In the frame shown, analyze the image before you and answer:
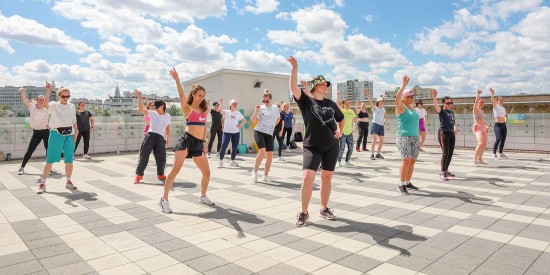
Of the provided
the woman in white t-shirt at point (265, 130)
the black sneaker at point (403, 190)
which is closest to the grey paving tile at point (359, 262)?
the black sneaker at point (403, 190)

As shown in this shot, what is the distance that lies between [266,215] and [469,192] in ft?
12.4

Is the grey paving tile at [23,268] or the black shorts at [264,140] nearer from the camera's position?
the grey paving tile at [23,268]

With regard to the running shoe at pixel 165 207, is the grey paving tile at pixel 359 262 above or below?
below

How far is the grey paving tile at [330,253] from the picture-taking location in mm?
3304

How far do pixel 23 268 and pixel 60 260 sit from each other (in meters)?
0.28

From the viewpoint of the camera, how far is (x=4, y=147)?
11.6 m

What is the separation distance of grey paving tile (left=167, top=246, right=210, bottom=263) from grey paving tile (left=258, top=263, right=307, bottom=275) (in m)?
0.71

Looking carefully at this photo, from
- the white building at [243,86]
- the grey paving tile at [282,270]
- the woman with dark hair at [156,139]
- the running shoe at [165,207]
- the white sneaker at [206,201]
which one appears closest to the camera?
the grey paving tile at [282,270]

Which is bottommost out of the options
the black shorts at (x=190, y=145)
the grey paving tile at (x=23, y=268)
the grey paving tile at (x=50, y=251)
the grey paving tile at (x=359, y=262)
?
the grey paving tile at (x=359, y=262)

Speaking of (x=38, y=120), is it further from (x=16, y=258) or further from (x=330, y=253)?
(x=330, y=253)

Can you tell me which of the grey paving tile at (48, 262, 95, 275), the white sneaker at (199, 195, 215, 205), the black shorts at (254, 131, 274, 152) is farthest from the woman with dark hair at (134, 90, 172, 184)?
the grey paving tile at (48, 262, 95, 275)

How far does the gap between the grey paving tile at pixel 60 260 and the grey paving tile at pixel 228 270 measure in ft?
4.24

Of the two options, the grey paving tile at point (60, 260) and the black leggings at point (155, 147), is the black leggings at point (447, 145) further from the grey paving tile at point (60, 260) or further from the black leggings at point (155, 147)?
the grey paving tile at point (60, 260)

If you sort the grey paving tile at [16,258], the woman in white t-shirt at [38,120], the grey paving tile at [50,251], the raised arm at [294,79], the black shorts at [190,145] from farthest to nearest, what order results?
1. the woman in white t-shirt at [38,120]
2. the black shorts at [190,145]
3. the raised arm at [294,79]
4. the grey paving tile at [50,251]
5. the grey paving tile at [16,258]
